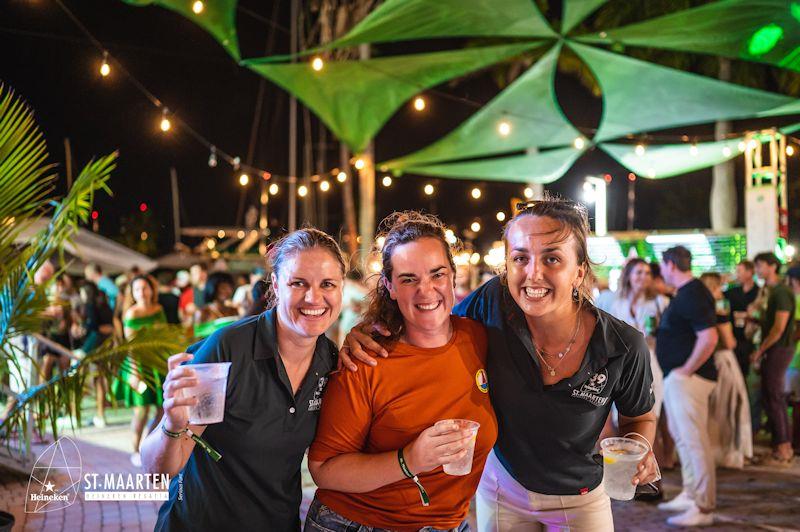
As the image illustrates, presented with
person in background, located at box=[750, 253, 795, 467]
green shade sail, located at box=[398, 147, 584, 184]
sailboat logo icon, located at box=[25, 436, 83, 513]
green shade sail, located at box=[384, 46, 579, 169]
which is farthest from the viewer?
green shade sail, located at box=[398, 147, 584, 184]

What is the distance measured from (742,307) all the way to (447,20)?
5.30 m

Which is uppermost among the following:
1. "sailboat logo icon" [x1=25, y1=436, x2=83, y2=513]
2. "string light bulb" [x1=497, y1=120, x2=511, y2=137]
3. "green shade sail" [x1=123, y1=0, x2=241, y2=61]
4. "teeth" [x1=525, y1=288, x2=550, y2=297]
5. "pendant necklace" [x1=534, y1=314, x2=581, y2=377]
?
"green shade sail" [x1=123, y1=0, x2=241, y2=61]

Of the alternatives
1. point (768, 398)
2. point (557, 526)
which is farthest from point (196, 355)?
point (768, 398)

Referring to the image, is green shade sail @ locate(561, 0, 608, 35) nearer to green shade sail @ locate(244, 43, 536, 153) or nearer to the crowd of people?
green shade sail @ locate(244, 43, 536, 153)

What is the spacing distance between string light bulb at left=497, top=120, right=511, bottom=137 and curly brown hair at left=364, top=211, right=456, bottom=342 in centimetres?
995

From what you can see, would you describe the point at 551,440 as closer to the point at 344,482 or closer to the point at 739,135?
the point at 344,482

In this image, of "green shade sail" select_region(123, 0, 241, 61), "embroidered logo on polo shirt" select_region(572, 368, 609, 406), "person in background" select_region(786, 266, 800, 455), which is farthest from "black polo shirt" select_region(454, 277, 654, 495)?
"green shade sail" select_region(123, 0, 241, 61)

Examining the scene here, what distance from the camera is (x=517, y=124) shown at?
12.4 meters

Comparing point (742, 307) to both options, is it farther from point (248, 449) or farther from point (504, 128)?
point (248, 449)

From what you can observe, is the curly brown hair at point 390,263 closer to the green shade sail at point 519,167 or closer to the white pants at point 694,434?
the white pants at point 694,434

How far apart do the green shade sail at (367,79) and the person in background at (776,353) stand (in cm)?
442

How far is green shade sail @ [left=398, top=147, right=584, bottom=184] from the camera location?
1425cm

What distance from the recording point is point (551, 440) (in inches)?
106

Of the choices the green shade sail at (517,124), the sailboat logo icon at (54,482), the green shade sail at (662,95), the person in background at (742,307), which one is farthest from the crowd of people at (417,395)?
the green shade sail at (517,124)
